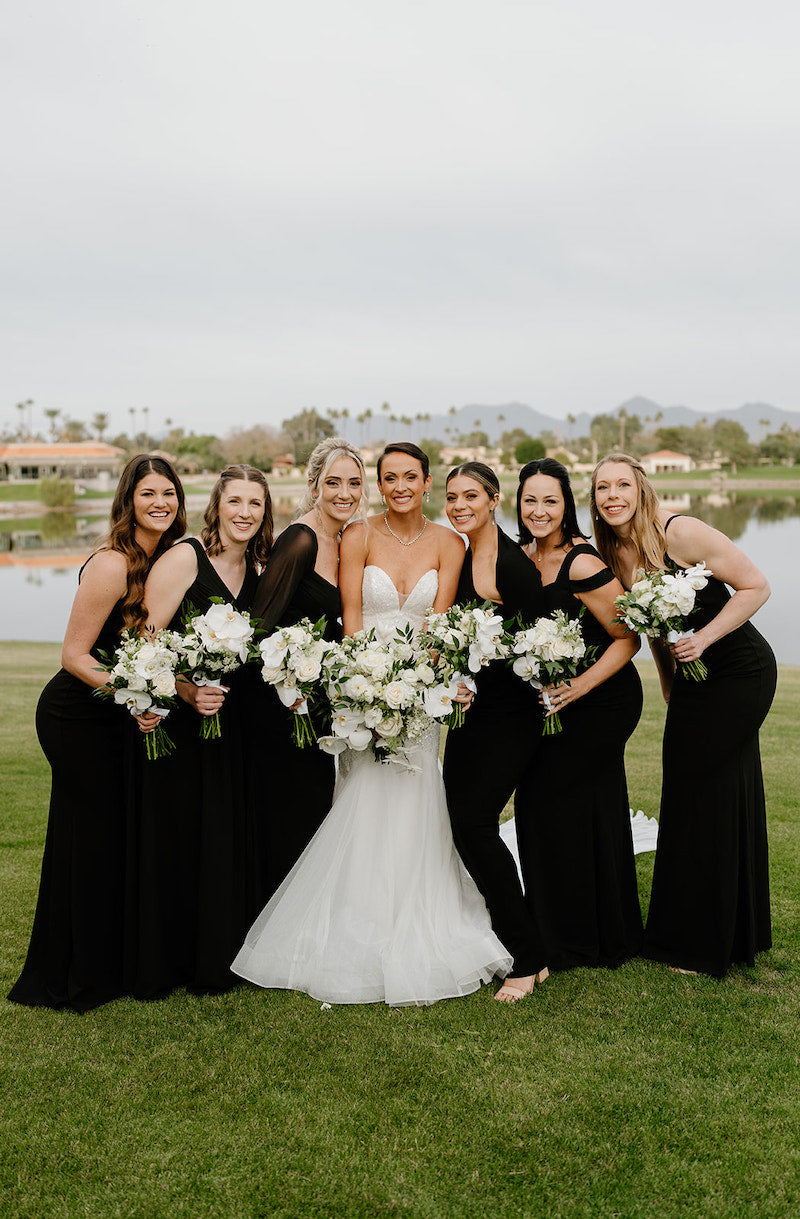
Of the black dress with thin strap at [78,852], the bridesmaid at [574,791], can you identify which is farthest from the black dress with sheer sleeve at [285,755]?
the bridesmaid at [574,791]

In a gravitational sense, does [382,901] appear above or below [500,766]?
below

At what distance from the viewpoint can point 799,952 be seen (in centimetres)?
526

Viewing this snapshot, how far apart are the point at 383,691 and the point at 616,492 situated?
1580 millimetres

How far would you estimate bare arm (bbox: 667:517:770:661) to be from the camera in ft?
16.0

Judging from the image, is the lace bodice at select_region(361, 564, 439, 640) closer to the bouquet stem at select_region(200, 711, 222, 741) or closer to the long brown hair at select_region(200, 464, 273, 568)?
the long brown hair at select_region(200, 464, 273, 568)

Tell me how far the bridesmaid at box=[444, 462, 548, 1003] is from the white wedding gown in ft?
0.44

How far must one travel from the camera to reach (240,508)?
16.3ft

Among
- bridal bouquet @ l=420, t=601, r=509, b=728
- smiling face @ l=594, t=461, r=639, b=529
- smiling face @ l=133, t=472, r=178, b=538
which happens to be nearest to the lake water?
smiling face @ l=594, t=461, r=639, b=529

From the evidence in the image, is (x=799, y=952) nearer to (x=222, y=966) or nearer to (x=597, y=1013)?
(x=597, y=1013)

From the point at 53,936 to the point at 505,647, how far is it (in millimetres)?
2622

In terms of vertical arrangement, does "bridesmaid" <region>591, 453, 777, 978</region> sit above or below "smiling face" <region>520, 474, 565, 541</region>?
below

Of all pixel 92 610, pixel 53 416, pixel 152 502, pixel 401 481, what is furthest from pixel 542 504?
pixel 53 416

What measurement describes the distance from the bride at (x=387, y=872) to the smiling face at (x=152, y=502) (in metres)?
0.92

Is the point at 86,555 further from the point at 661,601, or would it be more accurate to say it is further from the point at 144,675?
the point at 661,601
